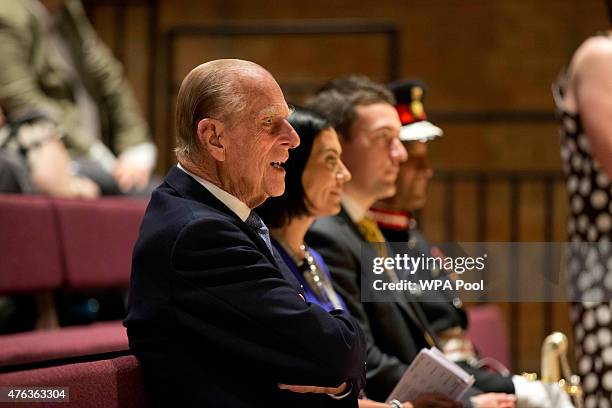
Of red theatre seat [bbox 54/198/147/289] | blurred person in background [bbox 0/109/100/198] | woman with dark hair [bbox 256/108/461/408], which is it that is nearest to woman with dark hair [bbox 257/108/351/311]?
woman with dark hair [bbox 256/108/461/408]

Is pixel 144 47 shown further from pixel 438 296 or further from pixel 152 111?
pixel 438 296

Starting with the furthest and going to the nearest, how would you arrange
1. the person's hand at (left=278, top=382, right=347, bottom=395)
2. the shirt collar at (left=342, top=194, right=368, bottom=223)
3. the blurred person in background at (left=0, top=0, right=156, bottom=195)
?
the blurred person in background at (left=0, top=0, right=156, bottom=195)
the shirt collar at (left=342, top=194, right=368, bottom=223)
the person's hand at (left=278, top=382, right=347, bottom=395)

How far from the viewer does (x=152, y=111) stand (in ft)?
16.5

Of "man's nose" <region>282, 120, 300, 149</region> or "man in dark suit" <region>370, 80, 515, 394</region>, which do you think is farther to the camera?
"man in dark suit" <region>370, 80, 515, 394</region>

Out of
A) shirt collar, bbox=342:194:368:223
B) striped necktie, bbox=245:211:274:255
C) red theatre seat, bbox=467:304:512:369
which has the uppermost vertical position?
striped necktie, bbox=245:211:274:255

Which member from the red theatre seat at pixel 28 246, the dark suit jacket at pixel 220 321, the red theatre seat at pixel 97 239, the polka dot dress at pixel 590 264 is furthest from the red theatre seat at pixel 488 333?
the dark suit jacket at pixel 220 321

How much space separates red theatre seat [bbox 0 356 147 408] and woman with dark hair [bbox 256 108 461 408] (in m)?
0.51

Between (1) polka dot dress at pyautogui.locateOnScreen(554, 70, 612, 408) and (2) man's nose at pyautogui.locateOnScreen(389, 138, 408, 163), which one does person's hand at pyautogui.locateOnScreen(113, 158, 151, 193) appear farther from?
(1) polka dot dress at pyautogui.locateOnScreen(554, 70, 612, 408)

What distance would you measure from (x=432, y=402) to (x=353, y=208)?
0.60m

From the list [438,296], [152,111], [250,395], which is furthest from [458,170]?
[250,395]

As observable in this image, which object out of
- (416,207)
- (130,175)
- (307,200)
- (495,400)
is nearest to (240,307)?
(307,200)

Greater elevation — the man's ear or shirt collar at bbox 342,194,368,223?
the man's ear

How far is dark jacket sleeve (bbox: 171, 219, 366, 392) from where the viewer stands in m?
1.45

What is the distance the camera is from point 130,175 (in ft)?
12.3
